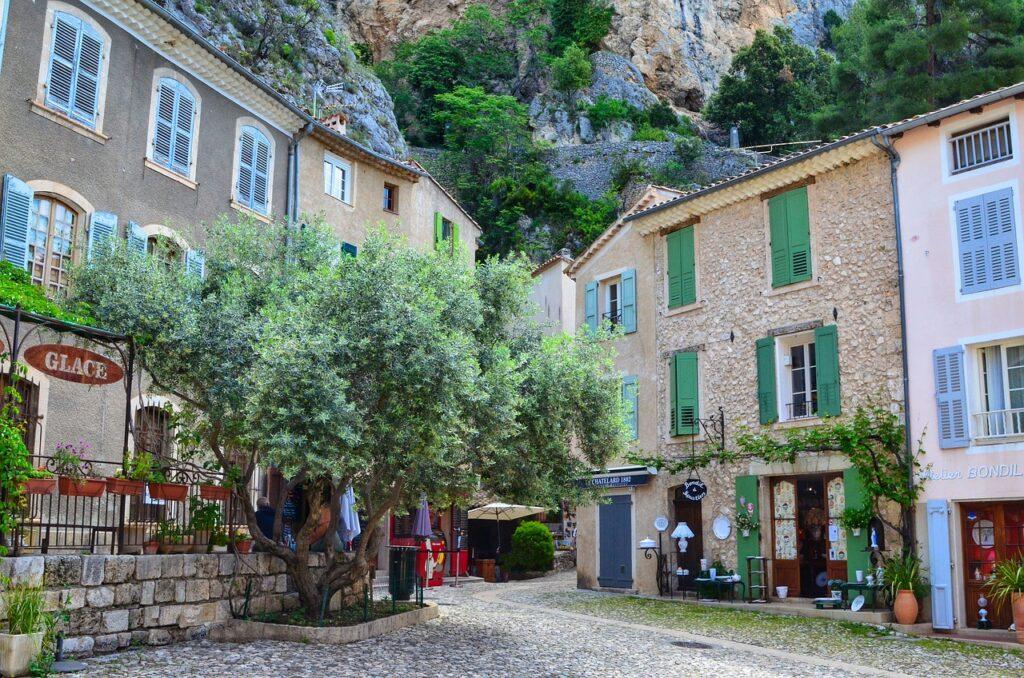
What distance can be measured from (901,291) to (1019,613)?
18.5 ft

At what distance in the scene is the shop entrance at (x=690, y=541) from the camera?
64.1 feet

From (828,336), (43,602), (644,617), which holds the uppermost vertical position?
(828,336)

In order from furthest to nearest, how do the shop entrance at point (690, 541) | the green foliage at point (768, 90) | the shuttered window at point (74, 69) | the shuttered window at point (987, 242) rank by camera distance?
the green foliage at point (768, 90)
the shop entrance at point (690, 541)
the shuttered window at point (987, 242)
the shuttered window at point (74, 69)

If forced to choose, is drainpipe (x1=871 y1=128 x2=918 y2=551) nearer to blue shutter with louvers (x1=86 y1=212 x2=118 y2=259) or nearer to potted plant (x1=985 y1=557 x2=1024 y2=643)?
potted plant (x1=985 y1=557 x2=1024 y2=643)

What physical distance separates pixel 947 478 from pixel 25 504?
13.2 meters

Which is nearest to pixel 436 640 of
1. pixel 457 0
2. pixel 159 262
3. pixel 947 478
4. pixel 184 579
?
pixel 184 579

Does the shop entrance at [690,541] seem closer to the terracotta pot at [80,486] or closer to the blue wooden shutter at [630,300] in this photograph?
the blue wooden shutter at [630,300]

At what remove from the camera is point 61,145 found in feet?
45.3

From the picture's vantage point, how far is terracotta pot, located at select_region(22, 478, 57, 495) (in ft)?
29.4

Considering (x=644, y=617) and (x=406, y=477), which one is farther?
(x=644, y=617)

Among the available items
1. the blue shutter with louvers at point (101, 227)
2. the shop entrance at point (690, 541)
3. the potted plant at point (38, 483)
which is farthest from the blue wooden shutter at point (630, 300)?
the potted plant at point (38, 483)

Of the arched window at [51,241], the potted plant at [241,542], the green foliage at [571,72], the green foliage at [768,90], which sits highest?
the green foliage at [571,72]

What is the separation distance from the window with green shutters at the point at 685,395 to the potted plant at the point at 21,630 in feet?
45.2

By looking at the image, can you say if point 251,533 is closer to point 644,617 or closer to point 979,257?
point 644,617
